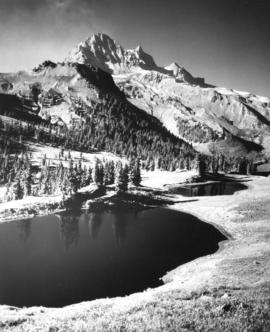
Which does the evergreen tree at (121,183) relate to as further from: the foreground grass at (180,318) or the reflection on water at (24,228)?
the foreground grass at (180,318)

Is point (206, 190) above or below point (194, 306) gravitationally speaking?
above

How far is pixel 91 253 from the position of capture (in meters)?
65.9

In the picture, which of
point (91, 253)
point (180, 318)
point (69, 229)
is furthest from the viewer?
point (69, 229)

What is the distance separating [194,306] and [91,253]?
42144 millimetres

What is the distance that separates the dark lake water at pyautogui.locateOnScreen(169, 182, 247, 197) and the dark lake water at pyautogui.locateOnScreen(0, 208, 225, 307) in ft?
160

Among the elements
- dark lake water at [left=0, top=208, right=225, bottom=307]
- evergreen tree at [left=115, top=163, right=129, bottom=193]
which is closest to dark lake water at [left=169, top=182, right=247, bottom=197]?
evergreen tree at [left=115, top=163, right=129, bottom=193]

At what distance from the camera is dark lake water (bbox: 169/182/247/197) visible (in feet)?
489

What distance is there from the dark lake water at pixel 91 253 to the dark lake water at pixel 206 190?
4885 centimetres

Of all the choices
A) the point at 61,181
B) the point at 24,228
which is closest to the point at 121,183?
the point at 61,181

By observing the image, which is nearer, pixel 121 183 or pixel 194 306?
pixel 194 306

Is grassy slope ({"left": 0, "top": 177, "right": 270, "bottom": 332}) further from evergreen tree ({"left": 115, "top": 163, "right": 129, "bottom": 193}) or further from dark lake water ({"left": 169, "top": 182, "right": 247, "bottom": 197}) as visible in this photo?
dark lake water ({"left": 169, "top": 182, "right": 247, "bottom": 197})

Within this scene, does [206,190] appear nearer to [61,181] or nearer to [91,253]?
[61,181]

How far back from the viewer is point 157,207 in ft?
385

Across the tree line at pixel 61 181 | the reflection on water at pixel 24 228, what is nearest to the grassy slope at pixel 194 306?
→ the reflection on water at pixel 24 228
